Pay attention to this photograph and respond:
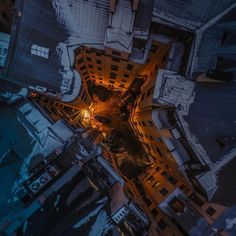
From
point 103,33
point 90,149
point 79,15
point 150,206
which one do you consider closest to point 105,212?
point 90,149

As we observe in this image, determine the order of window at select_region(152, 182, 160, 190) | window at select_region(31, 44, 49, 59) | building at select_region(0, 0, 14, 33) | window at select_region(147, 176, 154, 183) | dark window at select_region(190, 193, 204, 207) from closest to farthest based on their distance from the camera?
window at select_region(31, 44, 49, 59) < dark window at select_region(190, 193, 204, 207) < building at select_region(0, 0, 14, 33) < window at select_region(152, 182, 160, 190) < window at select_region(147, 176, 154, 183)

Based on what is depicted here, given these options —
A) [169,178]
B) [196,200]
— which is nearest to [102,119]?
[169,178]

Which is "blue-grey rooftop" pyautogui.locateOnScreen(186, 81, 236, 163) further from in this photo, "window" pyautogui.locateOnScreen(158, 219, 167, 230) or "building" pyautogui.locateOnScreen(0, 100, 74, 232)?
"building" pyautogui.locateOnScreen(0, 100, 74, 232)

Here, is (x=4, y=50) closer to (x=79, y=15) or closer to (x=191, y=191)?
(x=79, y=15)

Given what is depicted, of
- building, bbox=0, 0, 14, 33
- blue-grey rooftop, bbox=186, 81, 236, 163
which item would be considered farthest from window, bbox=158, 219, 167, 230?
building, bbox=0, 0, 14, 33

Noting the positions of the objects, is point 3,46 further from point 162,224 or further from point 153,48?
point 162,224

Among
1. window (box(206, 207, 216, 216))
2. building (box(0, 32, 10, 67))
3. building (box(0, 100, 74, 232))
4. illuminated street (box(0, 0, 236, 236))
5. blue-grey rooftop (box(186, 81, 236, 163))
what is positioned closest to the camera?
building (box(0, 100, 74, 232))

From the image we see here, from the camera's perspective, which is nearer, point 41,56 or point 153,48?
point 41,56

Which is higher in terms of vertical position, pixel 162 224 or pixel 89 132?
pixel 89 132

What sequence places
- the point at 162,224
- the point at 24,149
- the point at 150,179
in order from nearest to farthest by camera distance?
the point at 24,149, the point at 162,224, the point at 150,179
